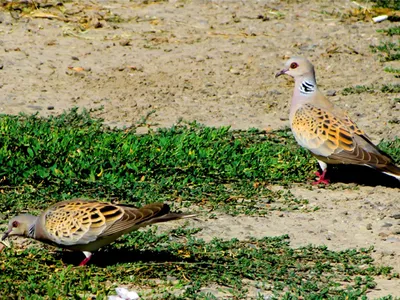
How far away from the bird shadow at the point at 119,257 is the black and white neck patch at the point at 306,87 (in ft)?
9.84

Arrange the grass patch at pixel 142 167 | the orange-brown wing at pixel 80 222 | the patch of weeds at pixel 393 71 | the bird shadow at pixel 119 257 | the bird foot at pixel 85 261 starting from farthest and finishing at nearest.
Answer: the patch of weeds at pixel 393 71
the grass patch at pixel 142 167
the bird shadow at pixel 119 257
the bird foot at pixel 85 261
the orange-brown wing at pixel 80 222

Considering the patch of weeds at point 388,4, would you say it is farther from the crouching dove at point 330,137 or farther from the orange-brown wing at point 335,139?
the orange-brown wing at point 335,139

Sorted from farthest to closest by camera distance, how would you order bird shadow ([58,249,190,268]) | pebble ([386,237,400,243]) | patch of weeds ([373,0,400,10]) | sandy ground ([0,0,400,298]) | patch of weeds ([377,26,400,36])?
patch of weeds ([373,0,400,10]) → patch of weeds ([377,26,400,36]) → sandy ground ([0,0,400,298]) → pebble ([386,237,400,243]) → bird shadow ([58,249,190,268])

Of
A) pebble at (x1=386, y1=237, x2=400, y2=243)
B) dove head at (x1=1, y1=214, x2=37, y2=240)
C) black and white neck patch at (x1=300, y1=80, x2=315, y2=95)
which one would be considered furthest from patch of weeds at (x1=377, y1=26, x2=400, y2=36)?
dove head at (x1=1, y1=214, x2=37, y2=240)

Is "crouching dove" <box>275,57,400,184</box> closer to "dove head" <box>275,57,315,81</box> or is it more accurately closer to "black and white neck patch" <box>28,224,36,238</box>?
"dove head" <box>275,57,315,81</box>

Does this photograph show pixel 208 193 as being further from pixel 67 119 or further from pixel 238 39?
pixel 238 39

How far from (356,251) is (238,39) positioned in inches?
228

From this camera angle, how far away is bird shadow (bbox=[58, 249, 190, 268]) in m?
6.02

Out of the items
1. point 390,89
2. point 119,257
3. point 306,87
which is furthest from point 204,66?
point 119,257

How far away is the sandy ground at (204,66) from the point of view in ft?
30.4

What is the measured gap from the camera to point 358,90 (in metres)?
10.4

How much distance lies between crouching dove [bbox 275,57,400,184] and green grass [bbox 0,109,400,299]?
31 centimetres

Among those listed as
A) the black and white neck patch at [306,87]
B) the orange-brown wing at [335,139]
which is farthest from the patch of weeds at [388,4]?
the orange-brown wing at [335,139]

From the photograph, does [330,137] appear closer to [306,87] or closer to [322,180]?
[322,180]
